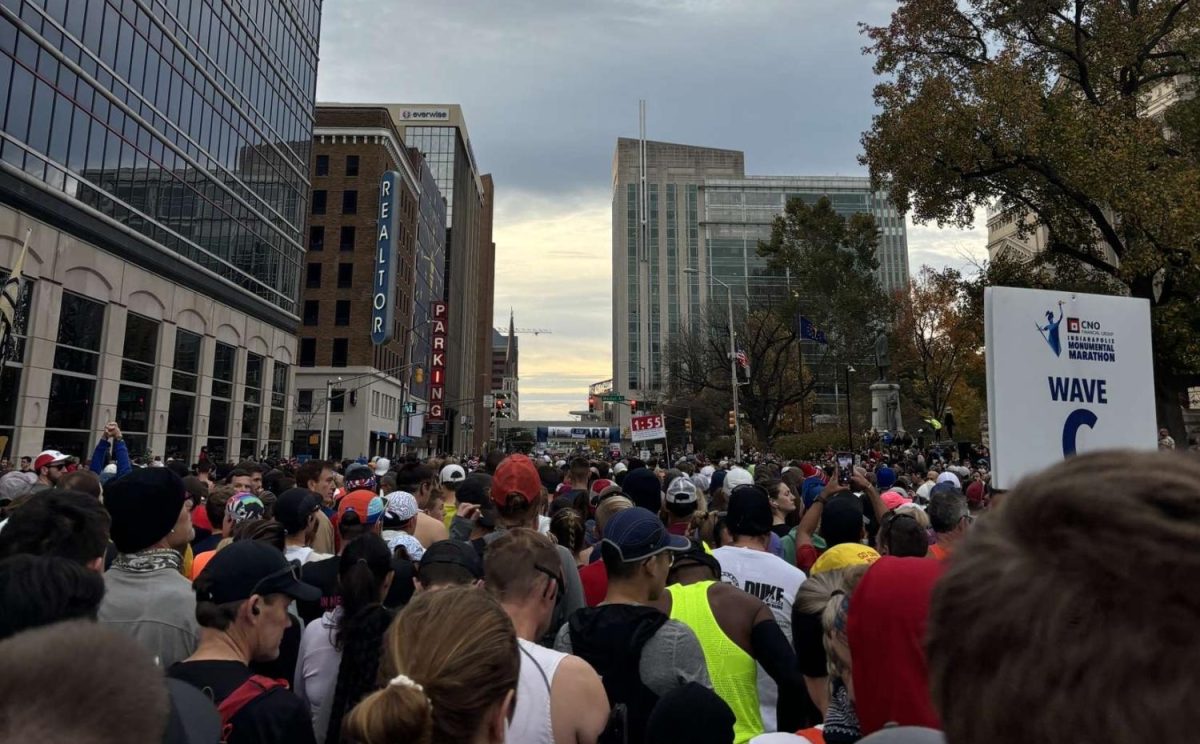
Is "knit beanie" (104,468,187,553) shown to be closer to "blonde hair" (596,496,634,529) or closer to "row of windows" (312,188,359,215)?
"blonde hair" (596,496,634,529)

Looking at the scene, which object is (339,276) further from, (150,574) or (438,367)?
(150,574)

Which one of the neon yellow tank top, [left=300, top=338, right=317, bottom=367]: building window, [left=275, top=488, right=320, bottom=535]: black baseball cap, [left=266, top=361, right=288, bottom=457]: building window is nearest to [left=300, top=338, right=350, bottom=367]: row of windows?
[left=300, top=338, right=317, bottom=367]: building window

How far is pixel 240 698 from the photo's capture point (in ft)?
8.63

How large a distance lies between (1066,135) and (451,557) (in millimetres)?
17233

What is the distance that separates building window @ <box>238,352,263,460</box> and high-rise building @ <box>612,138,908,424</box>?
61111 mm

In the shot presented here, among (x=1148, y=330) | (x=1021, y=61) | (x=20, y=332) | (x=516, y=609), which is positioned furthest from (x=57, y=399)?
(x=1021, y=61)

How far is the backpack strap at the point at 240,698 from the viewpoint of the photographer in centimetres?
256

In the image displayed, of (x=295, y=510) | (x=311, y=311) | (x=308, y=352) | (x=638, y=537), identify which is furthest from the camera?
(x=311, y=311)

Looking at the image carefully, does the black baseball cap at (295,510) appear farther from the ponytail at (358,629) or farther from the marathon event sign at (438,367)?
the marathon event sign at (438,367)

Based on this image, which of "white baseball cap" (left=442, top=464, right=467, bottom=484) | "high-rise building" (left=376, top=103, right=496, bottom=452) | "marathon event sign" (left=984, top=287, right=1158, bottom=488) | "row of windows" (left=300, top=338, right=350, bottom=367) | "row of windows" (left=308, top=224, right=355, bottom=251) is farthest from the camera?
"high-rise building" (left=376, top=103, right=496, bottom=452)

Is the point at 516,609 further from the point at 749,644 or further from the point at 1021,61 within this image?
the point at 1021,61

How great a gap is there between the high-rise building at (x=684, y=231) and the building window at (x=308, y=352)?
4850 cm

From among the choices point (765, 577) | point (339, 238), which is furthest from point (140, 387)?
point (339, 238)

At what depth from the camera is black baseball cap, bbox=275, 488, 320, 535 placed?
5.25m
